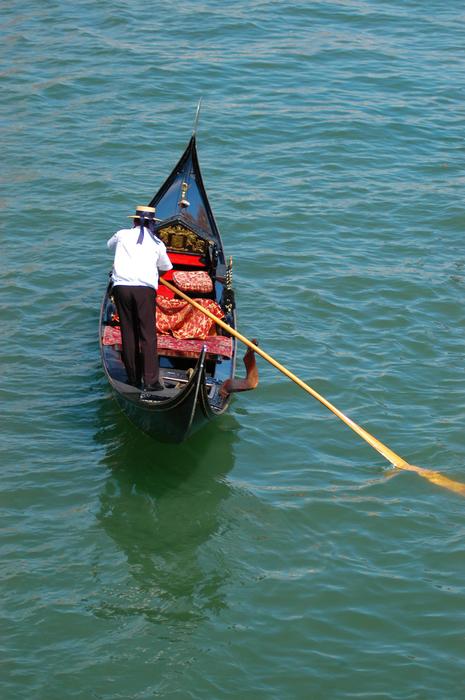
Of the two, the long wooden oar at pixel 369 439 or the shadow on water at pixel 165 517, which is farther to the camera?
the long wooden oar at pixel 369 439

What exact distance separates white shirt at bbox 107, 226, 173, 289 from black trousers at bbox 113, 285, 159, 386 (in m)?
0.05

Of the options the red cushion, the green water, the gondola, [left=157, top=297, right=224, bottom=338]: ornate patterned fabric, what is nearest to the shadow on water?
the green water

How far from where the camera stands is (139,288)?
6.31m

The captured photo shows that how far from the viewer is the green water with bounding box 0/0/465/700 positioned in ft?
17.4

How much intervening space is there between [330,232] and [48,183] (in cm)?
284

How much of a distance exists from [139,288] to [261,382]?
161 cm

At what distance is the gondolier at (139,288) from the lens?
6.30 metres

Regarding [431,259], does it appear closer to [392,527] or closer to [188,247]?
[188,247]

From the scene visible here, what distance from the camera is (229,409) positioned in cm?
728

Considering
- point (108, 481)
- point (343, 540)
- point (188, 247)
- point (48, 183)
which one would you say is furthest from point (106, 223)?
point (343, 540)

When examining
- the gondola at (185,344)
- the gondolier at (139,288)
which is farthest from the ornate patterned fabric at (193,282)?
the gondolier at (139,288)

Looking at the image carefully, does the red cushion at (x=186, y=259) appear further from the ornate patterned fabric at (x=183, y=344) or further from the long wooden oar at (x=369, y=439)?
the long wooden oar at (x=369, y=439)

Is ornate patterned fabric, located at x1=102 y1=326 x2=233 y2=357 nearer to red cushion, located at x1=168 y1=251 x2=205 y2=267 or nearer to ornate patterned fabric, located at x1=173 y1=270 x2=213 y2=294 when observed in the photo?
ornate patterned fabric, located at x1=173 y1=270 x2=213 y2=294

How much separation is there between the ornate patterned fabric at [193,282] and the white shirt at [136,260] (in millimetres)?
1450
